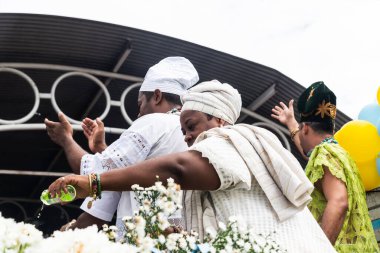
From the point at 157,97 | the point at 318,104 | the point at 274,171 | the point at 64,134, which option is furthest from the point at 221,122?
the point at 318,104

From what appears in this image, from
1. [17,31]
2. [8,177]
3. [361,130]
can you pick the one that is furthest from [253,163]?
[8,177]

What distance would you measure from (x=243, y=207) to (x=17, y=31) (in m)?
4.28

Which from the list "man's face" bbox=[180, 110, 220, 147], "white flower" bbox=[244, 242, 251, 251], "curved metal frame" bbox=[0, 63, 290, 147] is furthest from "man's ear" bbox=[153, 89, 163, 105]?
"curved metal frame" bbox=[0, 63, 290, 147]

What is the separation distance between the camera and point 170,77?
2.89 meters

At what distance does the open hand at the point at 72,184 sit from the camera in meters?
1.72

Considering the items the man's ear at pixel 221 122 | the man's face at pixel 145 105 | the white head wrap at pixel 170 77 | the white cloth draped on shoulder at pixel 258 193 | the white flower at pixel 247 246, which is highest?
the white head wrap at pixel 170 77

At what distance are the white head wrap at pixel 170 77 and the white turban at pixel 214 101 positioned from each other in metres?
0.51

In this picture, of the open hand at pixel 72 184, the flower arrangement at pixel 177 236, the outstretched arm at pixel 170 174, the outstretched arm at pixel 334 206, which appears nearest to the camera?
the flower arrangement at pixel 177 236

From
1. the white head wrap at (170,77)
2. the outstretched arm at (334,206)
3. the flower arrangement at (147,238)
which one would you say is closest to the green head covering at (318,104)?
the outstretched arm at (334,206)

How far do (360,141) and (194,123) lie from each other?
213cm

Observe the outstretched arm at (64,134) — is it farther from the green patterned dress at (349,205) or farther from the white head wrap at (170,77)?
the green patterned dress at (349,205)

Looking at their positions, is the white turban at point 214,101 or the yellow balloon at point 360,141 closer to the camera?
the white turban at point 214,101

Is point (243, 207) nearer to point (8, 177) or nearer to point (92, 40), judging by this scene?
point (92, 40)

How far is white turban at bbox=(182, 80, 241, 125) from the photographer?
2.32m
